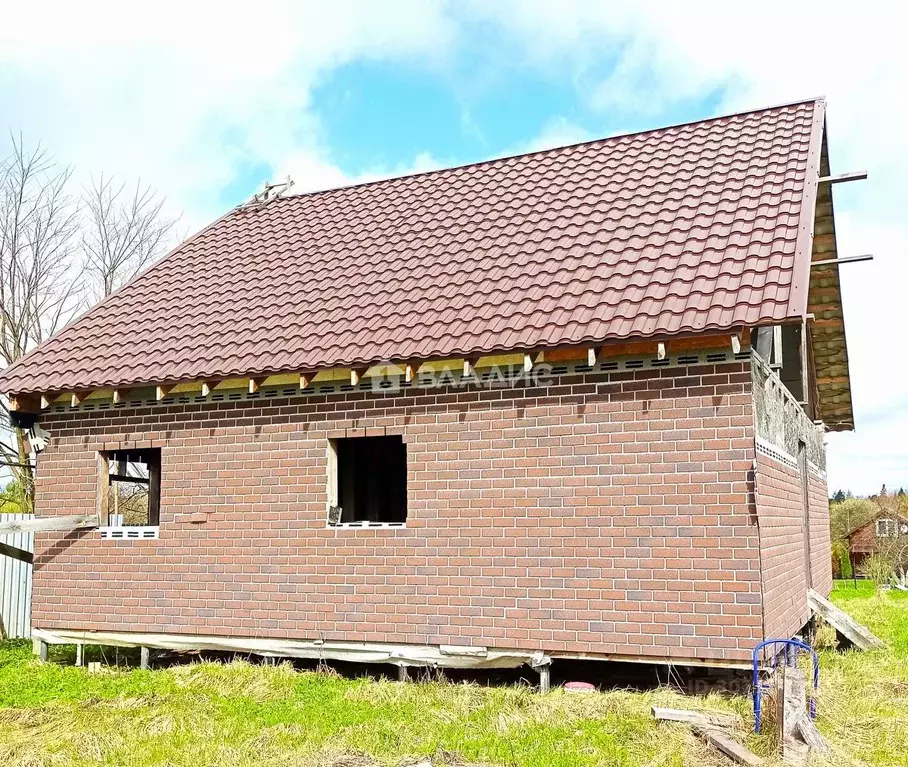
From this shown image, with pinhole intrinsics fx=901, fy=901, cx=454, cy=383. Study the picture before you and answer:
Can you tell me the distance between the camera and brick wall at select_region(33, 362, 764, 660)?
8.48 meters

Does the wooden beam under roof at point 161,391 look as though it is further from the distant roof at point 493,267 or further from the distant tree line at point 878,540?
the distant tree line at point 878,540

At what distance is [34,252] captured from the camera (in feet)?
74.0

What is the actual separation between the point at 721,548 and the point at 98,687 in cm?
685

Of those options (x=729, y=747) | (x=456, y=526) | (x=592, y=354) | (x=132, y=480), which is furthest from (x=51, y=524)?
(x=729, y=747)

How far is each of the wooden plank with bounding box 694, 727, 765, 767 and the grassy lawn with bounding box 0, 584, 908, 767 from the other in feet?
0.42

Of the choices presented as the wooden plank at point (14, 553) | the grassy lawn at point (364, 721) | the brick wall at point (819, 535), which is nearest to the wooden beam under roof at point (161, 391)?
the wooden plank at point (14, 553)

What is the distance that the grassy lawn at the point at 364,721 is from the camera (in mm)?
6992

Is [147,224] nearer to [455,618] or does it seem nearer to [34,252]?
[34,252]

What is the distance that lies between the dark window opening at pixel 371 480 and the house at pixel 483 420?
63 mm

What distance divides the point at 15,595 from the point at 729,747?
12.4m

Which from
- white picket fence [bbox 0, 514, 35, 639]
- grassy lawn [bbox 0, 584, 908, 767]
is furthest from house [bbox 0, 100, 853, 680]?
Result: white picket fence [bbox 0, 514, 35, 639]

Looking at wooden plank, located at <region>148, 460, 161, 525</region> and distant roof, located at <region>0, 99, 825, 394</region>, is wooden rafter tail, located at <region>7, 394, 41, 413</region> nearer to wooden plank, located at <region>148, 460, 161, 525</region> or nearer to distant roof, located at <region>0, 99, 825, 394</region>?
distant roof, located at <region>0, 99, 825, 394</region>

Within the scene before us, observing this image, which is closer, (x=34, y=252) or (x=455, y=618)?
(x=455, y=618)

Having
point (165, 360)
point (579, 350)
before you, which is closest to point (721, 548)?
point (579, 350)
